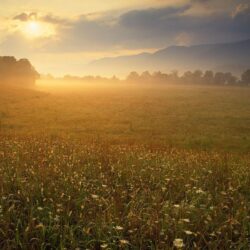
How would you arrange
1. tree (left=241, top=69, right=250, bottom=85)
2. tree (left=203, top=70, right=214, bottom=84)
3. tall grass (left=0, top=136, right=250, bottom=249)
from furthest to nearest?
tree (left=203, top=70, right=214, bottom=84) → tree (left=241, top=69, right=250, bottom=85) → tall grass (left=0, top=136, right=250, bottom=249)

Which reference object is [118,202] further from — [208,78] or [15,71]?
[208,78]

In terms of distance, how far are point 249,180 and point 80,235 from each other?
20.6ft

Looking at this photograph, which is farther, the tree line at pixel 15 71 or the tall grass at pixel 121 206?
the tree line at pixel 15 71

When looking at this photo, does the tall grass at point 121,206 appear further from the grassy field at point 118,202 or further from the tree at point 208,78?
the tree at point 208,78

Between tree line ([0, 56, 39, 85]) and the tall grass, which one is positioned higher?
tree line ([0, 56, 39, 85])

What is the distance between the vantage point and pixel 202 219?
24.3 ft

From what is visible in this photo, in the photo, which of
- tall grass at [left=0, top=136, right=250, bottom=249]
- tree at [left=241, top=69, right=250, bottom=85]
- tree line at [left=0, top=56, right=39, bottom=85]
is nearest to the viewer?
tall grass at [left=0, top=136, right=250, bottom=249]

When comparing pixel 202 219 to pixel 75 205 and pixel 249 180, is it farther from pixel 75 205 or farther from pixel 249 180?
pixel 249 180

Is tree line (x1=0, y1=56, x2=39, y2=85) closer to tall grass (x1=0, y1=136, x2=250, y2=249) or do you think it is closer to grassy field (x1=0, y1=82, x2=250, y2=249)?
grassy field (x1=0, y1=82, x2=250, y2=249)

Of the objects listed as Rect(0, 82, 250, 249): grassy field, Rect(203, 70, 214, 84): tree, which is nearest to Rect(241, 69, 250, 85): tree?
Rect(203, 70, 214, 84): tree

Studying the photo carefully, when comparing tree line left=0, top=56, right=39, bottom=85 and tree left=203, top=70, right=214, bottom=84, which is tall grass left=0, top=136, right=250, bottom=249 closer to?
tree line left=0, top=56, right=39, bottom=85

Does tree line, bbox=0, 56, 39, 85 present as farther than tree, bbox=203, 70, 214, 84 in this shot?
No

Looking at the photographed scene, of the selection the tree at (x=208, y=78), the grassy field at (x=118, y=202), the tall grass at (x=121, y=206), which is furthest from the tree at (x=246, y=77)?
the tall grass at (x=121, y=206)

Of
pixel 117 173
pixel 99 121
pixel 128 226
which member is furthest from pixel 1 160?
pixel 99 121
